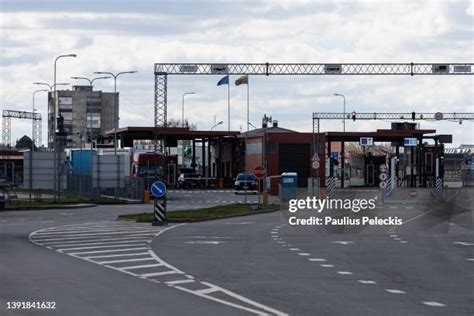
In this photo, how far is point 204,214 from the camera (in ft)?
160

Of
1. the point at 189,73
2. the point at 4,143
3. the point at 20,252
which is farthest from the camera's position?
the point at 4,143

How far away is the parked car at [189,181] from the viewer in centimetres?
10600

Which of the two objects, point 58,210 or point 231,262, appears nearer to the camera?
point 231,262

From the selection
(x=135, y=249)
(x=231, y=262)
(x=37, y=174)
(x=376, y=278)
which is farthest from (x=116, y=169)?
(x=376, y=278)

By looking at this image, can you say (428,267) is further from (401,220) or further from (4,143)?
(4,143)

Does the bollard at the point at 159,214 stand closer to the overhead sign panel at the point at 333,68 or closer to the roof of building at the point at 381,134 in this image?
the overhead sign panel at the point at 333,68

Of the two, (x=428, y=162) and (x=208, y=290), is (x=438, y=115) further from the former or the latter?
(x=208, y=290)

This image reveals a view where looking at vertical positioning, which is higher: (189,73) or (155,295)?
(189,73)

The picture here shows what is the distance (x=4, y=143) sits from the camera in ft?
615

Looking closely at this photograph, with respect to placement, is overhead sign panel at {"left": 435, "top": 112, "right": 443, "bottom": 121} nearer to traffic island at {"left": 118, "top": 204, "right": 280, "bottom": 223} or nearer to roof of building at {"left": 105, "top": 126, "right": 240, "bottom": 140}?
roof of building at {"left": 105, "top": 126, "right": 240, "bottom": 140}

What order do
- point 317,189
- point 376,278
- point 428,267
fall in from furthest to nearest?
point 317,189
point 428,267
point 376,278

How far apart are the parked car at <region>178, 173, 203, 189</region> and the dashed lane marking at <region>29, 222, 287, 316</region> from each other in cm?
6244

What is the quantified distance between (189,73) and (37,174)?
39.6 metres

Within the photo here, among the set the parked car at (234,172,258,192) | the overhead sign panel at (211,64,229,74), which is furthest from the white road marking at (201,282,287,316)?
the overhead sign panel at (211,64,229,74)
